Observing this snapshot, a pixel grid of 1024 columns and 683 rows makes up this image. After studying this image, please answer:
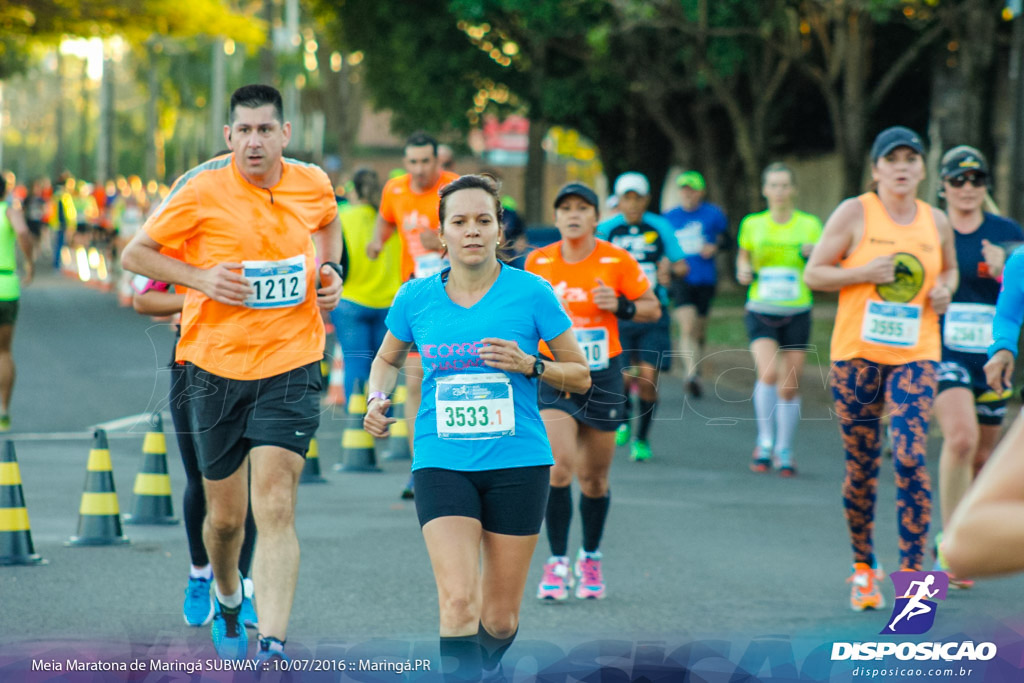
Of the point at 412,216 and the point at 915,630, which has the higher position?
the point at 412,216

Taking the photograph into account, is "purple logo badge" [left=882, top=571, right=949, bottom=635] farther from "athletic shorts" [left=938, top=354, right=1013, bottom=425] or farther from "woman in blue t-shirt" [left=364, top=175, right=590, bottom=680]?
"woman in blue t-shirt" [left=364, top=175, right=590, bottom=680]

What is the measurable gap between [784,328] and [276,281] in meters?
6.00

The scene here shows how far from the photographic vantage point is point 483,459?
15.2ft

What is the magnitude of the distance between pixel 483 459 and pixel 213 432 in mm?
1332

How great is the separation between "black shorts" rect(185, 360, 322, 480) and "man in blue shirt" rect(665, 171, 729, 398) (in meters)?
8.44

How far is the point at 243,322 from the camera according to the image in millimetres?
5531

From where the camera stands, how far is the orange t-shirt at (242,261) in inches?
217

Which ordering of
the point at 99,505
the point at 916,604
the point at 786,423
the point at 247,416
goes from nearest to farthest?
the point at 247,416, the point at 916,604, the point at 99,505, the point at 786,423

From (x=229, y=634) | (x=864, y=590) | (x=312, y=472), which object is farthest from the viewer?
(x=312, y=472)

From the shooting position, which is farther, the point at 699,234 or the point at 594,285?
the point at 699,234

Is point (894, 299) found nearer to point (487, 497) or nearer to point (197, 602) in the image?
point (487, 497)

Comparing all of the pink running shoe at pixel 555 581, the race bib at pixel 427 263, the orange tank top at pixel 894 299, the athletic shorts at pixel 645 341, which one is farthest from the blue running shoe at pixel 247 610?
the athletic shorts at pixel 645 341

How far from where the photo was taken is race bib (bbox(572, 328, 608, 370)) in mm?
6949

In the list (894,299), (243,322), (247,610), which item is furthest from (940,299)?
(247,610)
